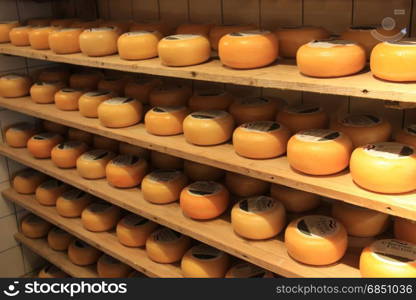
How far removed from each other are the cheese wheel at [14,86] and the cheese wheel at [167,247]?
1.21 metres

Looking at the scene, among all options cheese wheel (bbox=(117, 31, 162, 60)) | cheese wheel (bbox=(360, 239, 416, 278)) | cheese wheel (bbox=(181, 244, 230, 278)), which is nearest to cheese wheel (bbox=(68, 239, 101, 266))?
cheese wheel (bbox=(181, 244, 230, 278))

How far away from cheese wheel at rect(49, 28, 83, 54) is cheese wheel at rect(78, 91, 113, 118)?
230 mm

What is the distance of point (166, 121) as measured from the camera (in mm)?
1981

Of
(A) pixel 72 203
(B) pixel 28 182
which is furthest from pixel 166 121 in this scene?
(B) pixel 28 182

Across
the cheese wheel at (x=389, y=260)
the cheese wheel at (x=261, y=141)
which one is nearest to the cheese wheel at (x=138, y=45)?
the cheese wheel at (x=261, y=141)

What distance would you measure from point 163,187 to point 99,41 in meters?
0.67

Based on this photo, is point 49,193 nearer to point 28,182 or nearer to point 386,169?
point 28,182

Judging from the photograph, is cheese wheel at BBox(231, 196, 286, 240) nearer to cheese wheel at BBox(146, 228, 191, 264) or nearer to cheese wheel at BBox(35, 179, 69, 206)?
cheese wheel at BBox(146, 228, 191, 264)

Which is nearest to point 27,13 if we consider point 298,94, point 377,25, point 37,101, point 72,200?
point 37,101

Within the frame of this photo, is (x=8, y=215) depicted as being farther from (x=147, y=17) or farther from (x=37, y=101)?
(x=147, y=17)

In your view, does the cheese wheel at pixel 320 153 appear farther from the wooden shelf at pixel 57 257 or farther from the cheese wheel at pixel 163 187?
the wooden shelf at pixel 57 257

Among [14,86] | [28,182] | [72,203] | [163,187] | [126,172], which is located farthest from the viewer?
[28,182]

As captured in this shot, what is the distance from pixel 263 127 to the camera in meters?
1.73

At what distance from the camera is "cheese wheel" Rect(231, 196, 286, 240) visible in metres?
1.74
